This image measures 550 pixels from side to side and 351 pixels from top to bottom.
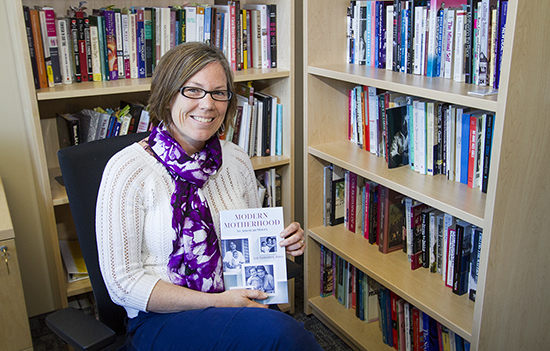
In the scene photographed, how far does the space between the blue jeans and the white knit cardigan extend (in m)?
0.09

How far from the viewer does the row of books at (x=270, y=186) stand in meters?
2.25

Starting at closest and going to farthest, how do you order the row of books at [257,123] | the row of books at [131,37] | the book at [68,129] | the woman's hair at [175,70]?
the woman's hair at [175,70] → the row of books at [131,37] → the book at [68,129] → the row of books at [257,123]

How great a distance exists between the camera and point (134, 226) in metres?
1.35

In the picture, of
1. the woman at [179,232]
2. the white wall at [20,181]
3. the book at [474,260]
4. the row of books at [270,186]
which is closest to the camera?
the woman at [179,232]

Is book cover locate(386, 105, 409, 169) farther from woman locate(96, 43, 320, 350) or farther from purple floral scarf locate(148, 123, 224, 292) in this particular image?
purple floral scarf locate(148, 123, 224, 292)

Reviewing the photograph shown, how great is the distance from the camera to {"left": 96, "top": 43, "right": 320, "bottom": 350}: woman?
1.27 meters

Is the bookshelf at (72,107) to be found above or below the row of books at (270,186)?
above

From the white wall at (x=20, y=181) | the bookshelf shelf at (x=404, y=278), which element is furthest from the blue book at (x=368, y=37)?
the white wall at (x=20, y=181)

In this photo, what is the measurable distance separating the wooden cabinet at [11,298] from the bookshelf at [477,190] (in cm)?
118

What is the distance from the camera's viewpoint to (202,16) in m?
1.97

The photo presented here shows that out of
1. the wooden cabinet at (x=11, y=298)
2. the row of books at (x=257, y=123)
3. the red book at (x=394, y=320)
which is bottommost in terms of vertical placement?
the red book at (x=394, y=320)

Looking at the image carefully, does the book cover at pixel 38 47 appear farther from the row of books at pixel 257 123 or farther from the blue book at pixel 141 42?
the row of books at pixel 257 123

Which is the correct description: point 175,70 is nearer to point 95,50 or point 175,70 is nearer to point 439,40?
point 95,50

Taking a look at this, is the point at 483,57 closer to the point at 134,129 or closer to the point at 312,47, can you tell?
the point at 312,47
